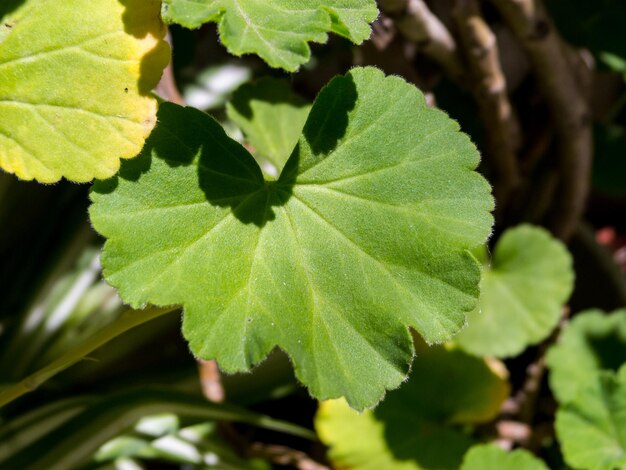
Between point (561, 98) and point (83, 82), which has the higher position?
point (83, 82)

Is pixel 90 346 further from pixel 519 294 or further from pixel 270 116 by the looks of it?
pixel 519 294

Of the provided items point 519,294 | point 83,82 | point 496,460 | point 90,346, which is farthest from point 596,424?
point 83,82

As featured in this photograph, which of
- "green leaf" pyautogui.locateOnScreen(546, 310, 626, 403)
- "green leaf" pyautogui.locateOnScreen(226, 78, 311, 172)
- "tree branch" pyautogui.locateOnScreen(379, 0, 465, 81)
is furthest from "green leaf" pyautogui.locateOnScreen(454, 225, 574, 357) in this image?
"green leaf" pyautogui.locateOnScreen(226, 78, 311, 172)

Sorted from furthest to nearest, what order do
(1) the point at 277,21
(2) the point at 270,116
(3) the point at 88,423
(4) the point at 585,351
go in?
(4) the point at 585,351 → (3) the point at 88,423 → (2) the point at 270,116 → (1) the point at 277,21

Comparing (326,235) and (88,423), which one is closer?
(326,235)

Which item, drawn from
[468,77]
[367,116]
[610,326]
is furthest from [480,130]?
[367,116]

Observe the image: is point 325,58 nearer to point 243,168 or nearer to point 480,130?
point 480,130
